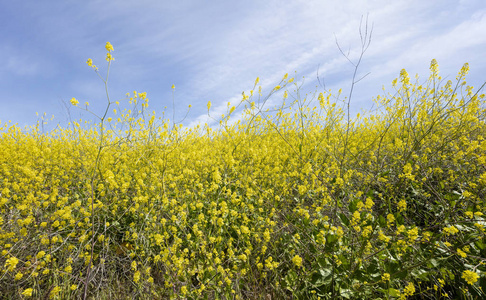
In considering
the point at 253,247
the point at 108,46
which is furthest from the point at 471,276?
the point at 108,46

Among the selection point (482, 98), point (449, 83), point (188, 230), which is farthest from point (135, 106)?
point (482, 98)

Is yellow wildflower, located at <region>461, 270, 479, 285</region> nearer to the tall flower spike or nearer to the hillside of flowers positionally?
the hillside of flowers

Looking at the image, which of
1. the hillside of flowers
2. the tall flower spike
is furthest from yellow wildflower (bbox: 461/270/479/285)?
the tall flower spike

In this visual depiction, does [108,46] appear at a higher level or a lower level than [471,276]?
higher

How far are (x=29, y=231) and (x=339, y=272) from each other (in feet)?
8.33

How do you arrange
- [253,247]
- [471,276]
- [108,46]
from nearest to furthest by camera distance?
[471,276], [108,46], [253,247]

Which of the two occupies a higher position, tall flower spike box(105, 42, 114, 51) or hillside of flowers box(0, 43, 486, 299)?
tall flower spike box(105, 42, 114, 51)

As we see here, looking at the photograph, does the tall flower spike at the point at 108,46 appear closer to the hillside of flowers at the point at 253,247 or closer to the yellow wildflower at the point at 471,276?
the hillside of flowers at the point at 253,247

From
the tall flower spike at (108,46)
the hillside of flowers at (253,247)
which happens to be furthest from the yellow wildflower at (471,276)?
the tall flower spike at (108,46)

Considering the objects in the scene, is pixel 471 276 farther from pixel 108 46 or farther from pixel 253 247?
pixel 108 46

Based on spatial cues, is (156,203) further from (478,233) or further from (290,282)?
(478,233)

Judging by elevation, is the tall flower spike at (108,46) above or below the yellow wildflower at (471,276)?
above

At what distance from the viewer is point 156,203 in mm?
2543

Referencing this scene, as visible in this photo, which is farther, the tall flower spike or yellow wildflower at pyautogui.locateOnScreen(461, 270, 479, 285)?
the tall flower spike
